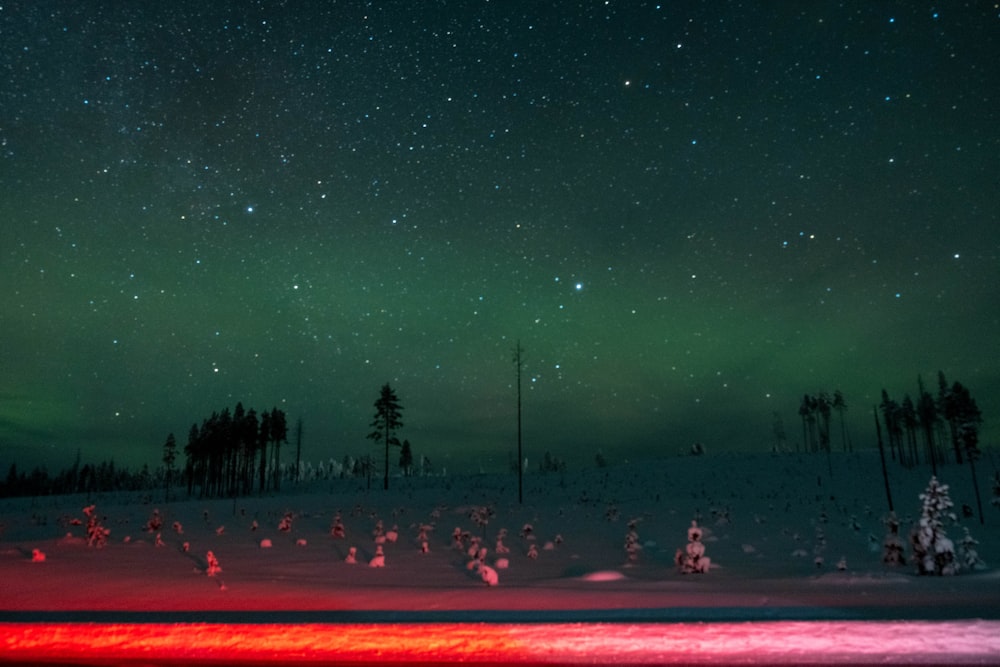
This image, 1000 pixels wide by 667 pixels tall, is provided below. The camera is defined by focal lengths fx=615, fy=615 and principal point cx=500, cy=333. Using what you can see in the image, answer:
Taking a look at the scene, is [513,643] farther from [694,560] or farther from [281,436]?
[281,436]

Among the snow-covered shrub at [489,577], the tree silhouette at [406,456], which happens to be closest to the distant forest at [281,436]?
the tree silhouette at [406,456]

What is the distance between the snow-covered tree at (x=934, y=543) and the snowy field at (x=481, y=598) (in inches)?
19.2

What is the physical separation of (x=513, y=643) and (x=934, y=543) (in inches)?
582

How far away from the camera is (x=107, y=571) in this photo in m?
14.1

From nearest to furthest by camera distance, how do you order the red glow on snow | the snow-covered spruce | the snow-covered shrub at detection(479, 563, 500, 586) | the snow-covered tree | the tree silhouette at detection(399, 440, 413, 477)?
the red glow on snow < the snow-covered shrub at detection(479, 563, 500, 586) < the snow-covered tree < the snow-covered spruce < the tree silhouette at detection(399, 440, 413, 477)

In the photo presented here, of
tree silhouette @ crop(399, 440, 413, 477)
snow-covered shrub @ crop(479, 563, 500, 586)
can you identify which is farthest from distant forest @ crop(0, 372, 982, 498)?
snow-covered shrub @ crop(479, 563, 500, 586)

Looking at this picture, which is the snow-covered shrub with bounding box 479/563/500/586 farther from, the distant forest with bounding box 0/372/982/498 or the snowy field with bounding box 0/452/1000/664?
the distant forest with bounding box 0/372/982/498

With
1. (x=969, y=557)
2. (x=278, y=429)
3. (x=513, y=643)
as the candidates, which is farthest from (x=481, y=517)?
(x=278, y=429)

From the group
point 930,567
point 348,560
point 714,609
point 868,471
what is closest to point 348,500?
point 348,560

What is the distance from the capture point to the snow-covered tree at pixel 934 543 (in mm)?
15430

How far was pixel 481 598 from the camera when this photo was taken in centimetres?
1002

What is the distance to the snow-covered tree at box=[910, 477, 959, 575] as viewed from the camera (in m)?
15.4

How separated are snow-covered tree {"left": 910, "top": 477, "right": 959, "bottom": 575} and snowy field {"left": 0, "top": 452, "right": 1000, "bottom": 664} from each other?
49 cm

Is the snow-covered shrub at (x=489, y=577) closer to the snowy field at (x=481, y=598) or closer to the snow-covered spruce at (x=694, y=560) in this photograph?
the snowy field at (x=481, y=598)
